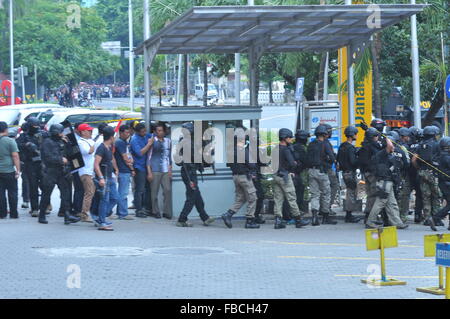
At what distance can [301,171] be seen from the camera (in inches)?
664

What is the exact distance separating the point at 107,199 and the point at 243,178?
7.34 feet

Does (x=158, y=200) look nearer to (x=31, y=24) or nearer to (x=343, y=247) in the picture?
(x=343, y=247)

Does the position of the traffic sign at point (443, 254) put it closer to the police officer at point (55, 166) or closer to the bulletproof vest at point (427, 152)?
the bulletproof vest at point (427, 152)

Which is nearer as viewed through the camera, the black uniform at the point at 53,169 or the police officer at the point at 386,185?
the police officer at the point at 386,185

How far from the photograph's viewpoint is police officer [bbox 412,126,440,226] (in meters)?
16.2

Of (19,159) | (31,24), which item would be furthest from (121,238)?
(31,24)

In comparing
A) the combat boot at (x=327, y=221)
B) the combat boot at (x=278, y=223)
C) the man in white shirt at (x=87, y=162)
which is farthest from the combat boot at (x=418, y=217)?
the man in white shirt at (x=87, y=162)

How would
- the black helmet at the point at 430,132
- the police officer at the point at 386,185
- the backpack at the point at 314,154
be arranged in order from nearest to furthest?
the police officer at the point at 386,185
the black helmet at the point at 430,132
the backpack at the point at 314,154

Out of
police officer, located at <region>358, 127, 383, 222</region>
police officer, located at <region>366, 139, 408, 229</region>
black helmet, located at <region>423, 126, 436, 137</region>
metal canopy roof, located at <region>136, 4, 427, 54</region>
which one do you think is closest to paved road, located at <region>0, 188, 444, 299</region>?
police officer, located at <region>366, 139, 408, 229</region>

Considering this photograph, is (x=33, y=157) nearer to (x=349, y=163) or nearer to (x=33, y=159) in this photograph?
(x=33, y=159)

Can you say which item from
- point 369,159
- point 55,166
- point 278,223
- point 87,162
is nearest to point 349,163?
point 369,159

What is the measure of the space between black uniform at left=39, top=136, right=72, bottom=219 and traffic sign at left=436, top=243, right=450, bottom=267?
26.8ft

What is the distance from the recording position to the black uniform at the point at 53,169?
52.0 feet
